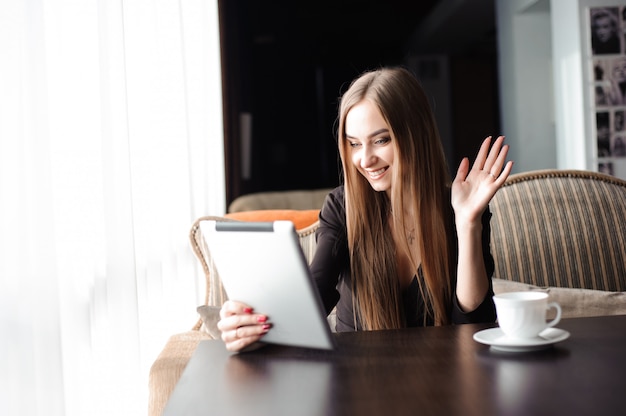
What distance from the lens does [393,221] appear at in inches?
66.9

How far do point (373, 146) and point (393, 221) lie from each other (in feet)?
0.65

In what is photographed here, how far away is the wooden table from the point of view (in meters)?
0.83

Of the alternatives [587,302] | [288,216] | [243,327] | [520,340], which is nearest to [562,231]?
[587,302]

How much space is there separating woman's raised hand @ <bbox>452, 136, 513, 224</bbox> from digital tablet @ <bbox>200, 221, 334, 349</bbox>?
44 centimetres

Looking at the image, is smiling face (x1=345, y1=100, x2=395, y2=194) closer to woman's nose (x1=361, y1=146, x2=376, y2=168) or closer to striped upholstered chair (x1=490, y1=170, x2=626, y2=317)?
woman's nose (x1=361, y1=146, x2=376, y2=168)

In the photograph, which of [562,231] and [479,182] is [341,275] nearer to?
[479,182]

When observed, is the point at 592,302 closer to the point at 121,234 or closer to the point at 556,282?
the point at 556,282

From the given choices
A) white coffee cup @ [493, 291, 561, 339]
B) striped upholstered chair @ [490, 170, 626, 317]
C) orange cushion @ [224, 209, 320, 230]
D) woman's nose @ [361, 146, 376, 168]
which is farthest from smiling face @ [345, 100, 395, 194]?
orange cushion @ [224, 209, 320, 230]

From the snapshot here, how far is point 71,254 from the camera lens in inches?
72.7

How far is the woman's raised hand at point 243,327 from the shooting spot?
1.17 m

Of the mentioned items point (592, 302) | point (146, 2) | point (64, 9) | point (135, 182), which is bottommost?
point (592, 302)

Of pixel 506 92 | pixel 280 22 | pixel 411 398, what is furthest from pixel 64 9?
pixel 280 22

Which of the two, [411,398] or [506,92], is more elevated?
[506,92]

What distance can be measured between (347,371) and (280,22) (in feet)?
29.7
